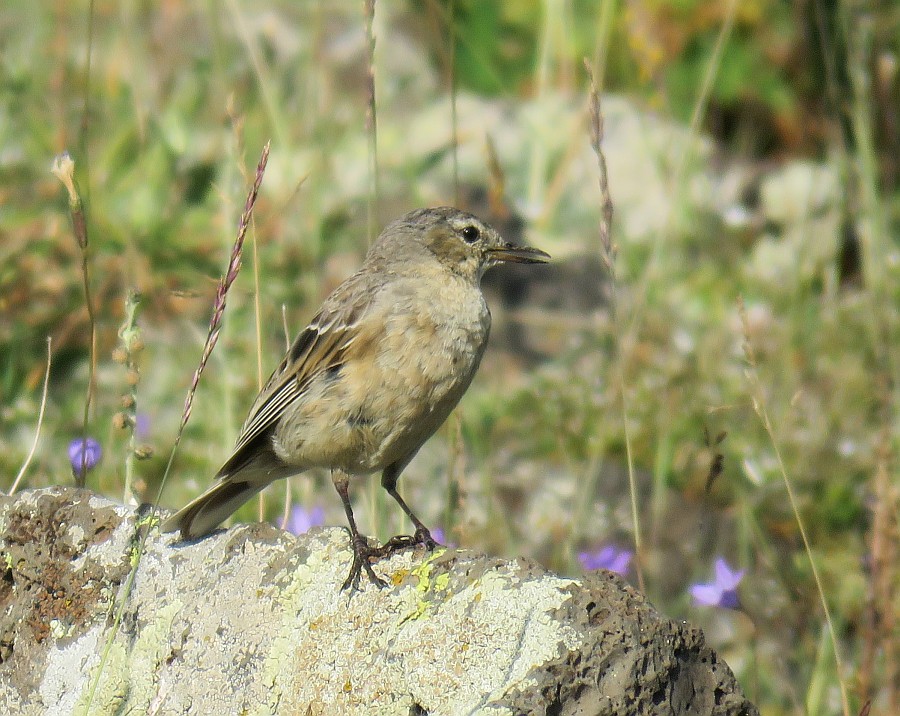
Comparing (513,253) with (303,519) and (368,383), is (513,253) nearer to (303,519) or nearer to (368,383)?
(368,383)

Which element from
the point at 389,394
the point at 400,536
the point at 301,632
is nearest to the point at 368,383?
the point at 389,394

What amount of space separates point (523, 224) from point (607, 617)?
195 inches

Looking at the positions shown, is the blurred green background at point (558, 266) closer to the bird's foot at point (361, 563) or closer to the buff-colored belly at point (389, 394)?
the buff-colored belly at point (389, 394)

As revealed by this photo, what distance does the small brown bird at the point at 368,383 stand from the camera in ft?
12.6

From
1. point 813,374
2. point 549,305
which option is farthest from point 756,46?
point 813,374

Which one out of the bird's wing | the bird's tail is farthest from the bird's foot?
the bird's wing

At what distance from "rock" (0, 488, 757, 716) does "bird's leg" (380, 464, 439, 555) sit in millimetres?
160

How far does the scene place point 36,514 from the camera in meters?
3.18

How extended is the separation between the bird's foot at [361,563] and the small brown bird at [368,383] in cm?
48

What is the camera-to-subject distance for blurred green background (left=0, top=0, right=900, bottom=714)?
4723 mm

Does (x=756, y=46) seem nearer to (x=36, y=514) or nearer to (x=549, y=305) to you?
(x=549, y=305)

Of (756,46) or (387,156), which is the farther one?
(756,46)

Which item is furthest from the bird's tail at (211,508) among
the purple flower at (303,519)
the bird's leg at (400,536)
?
the bird's leg at (400,536)

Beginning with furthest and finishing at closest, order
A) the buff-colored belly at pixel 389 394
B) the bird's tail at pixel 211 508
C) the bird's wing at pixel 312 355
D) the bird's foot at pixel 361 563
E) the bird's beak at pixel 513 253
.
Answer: the bird's beak at pixel 513 253, the bird's wing at pixel 312 355, the buff-colored belly at pixel 389 394, the bird's tail at pixel 211 508, the bird's foot at pixel 361 563
